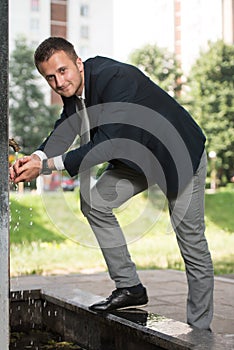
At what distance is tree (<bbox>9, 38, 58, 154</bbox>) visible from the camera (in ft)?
85.7

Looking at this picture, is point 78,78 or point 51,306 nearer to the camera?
point 78,78

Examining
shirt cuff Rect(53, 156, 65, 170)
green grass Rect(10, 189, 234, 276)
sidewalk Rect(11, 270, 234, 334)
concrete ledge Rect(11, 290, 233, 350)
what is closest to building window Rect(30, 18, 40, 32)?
green grass Rect(10, 189, 234, 276)

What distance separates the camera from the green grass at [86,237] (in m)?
6.42

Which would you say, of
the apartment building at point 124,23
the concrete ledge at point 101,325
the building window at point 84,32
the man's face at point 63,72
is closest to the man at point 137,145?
the man's face at point 63,72

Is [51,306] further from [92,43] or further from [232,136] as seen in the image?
[92,43]

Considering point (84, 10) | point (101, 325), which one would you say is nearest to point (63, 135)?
point (101, 325)

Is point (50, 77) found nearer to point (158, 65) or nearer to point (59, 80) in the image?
point (59, 80)

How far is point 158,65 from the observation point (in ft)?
92.5

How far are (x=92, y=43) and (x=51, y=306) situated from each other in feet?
119

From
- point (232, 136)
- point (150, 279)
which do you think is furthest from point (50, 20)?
point (150, 279)

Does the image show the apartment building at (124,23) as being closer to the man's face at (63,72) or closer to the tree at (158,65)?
the tree at (158,65)

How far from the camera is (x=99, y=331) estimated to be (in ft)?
8.93

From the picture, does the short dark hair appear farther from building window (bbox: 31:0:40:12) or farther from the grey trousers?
building window (bbox: 31:0:40:12)

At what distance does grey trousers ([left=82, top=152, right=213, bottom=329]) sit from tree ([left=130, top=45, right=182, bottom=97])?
2538 cm
